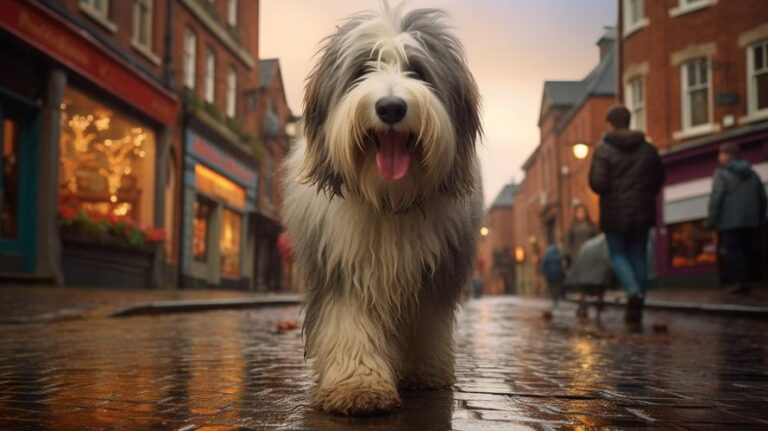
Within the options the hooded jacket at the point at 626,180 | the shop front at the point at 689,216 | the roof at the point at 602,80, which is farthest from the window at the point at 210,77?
the hooded jacket at the point at 626,180

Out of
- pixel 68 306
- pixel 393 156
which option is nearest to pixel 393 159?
pixel 393 156

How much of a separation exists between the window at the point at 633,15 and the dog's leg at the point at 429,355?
79.3 ft

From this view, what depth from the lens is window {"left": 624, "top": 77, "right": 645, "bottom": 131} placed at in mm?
26141

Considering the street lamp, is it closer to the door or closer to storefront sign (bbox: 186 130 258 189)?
storefront sign (bbox: 186 130 258 189)

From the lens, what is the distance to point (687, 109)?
2398cm

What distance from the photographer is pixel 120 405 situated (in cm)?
335

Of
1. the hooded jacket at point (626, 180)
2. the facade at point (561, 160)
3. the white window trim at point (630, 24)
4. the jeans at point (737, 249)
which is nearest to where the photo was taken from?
the hooded jacket at point (626, 180)

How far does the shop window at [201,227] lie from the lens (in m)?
24.3

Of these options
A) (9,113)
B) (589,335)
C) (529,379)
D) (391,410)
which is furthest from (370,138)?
(9,113)

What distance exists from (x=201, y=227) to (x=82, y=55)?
31.4 feet

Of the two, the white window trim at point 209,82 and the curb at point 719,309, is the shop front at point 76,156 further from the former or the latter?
the curb at point 719,309

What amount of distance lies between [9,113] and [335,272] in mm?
12793

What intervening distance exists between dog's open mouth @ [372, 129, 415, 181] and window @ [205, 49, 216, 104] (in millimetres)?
22706

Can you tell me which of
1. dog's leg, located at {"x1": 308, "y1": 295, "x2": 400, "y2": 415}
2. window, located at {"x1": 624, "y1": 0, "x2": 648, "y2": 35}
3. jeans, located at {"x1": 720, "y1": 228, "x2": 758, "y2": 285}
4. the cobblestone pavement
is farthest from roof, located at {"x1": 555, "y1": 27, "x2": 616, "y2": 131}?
dog's leg, located at {"x1": 308, "y1": 295, "x2": 400, "y2": 415}
